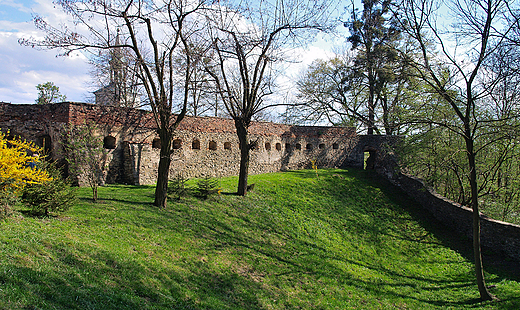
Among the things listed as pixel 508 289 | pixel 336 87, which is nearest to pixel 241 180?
pixel 508 289

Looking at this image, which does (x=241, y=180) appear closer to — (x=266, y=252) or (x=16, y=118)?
(x=266, y=252)

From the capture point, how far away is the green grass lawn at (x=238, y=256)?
4508mm

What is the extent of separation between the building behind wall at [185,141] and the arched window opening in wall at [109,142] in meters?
0.02

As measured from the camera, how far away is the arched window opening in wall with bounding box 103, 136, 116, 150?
12078mm

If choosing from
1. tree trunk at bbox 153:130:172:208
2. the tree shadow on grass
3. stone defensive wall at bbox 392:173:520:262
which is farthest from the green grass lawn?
stone defensive wall at bbox 392:173:520:262

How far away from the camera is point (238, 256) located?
7.90 m

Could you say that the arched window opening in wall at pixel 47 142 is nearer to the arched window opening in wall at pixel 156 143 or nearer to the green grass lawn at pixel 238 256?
the green grass lawn at pixel 238 256

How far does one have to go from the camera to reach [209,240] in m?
8.21

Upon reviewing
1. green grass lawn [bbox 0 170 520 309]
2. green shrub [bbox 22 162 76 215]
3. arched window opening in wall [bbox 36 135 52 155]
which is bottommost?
green grass lawn [bbox 0 170 520 309]

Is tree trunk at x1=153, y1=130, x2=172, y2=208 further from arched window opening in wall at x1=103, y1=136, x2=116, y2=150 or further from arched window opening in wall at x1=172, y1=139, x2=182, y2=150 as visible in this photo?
arched window opening in wall at x1=172, y1=139, x2=182, y2=150

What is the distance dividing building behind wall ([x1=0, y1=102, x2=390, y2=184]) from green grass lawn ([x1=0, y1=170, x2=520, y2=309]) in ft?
5.17

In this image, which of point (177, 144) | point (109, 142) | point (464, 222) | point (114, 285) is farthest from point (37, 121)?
point (464, 222)

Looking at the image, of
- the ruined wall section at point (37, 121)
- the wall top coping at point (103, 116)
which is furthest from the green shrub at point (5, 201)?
the wall top coping at point (103, 116)

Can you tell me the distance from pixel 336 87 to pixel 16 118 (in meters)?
21.5
